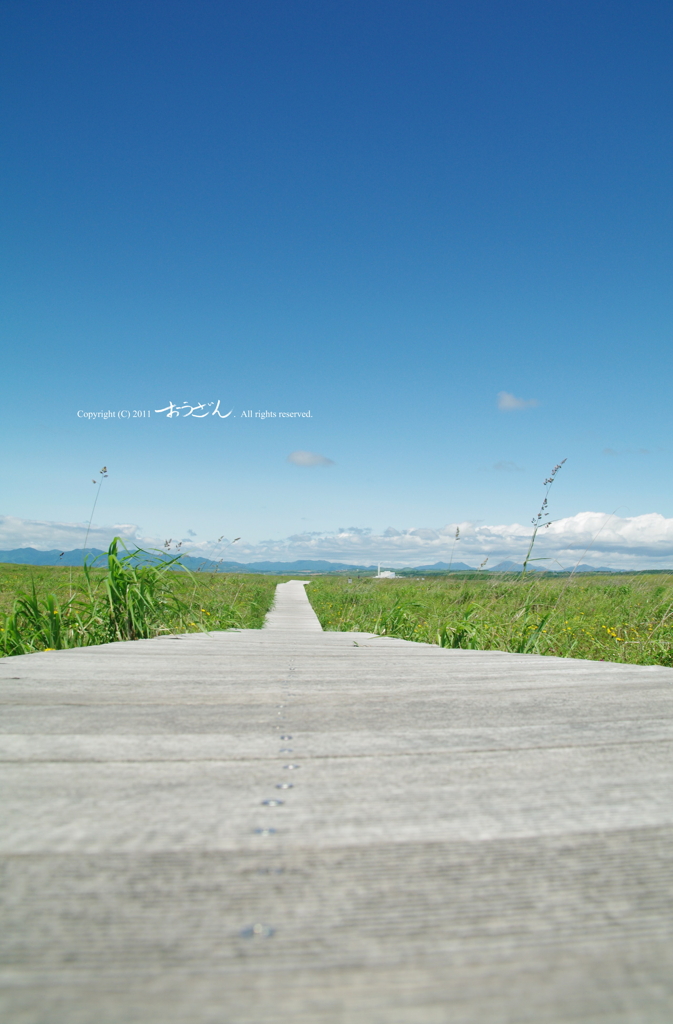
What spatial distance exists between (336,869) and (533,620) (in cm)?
477

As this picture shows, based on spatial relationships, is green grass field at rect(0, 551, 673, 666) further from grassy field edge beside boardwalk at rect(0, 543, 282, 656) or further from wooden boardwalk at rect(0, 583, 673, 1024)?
wooden boardwalk at rect(0, 583, 673, 1024)

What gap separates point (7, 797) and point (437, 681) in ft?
4.52

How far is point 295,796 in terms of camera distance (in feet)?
2.66

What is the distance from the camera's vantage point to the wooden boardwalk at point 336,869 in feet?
1.40

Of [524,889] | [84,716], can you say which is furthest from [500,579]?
[524,889]

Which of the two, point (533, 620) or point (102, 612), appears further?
point (533, 620)

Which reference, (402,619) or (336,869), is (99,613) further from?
(336,869)

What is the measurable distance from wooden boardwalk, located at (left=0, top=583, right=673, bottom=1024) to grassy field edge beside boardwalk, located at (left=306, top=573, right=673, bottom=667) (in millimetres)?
3235

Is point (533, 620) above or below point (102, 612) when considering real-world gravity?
below

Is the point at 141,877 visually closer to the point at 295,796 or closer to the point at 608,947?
the point at 295,796

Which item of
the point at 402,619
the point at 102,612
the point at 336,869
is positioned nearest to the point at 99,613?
the point at 102,612

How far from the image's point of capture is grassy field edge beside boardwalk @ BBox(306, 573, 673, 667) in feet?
14.3

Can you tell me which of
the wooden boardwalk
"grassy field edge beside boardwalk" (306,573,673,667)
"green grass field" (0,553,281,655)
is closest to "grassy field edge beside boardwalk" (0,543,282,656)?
"green grass field" (0,553,281,655)

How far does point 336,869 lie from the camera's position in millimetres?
600
